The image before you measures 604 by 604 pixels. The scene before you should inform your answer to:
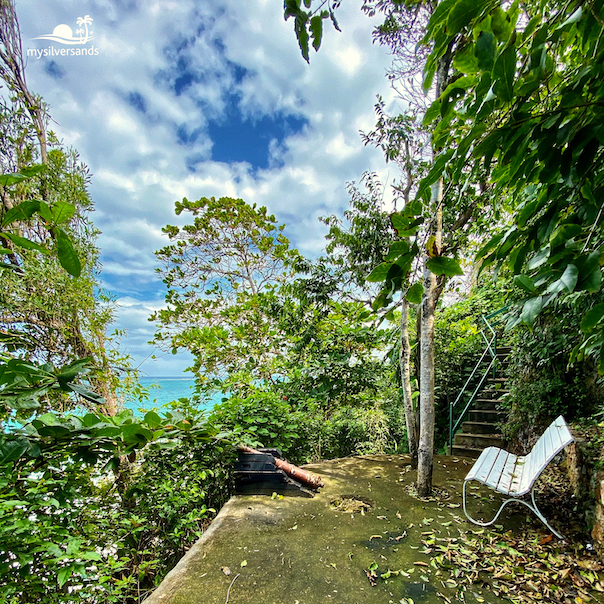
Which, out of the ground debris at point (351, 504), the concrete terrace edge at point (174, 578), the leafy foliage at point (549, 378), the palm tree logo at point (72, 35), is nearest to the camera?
the concrete terrace edge at point (174, 578)

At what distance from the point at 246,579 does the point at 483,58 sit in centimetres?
258

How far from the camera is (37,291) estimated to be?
3.36 metres

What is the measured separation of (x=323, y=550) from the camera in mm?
2039

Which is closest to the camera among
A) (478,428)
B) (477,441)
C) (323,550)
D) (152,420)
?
(152,420)

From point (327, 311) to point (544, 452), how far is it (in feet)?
10.8

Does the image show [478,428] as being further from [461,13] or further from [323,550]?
[461,13]

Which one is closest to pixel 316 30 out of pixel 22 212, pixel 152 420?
pixel 22 212

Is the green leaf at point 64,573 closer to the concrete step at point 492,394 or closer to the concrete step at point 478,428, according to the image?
the concrete step at point 478,428

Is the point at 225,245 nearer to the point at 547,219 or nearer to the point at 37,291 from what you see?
the point at 37,291

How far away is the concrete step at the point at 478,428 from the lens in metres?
4.52

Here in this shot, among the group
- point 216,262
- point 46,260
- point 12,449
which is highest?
point 216,262

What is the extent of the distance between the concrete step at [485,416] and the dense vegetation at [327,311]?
588mm

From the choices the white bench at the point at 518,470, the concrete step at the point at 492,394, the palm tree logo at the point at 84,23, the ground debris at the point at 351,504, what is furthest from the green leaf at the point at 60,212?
the concrete step at the point at 492,394

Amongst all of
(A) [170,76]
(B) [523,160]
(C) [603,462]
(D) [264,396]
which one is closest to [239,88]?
(A) [170,76]
